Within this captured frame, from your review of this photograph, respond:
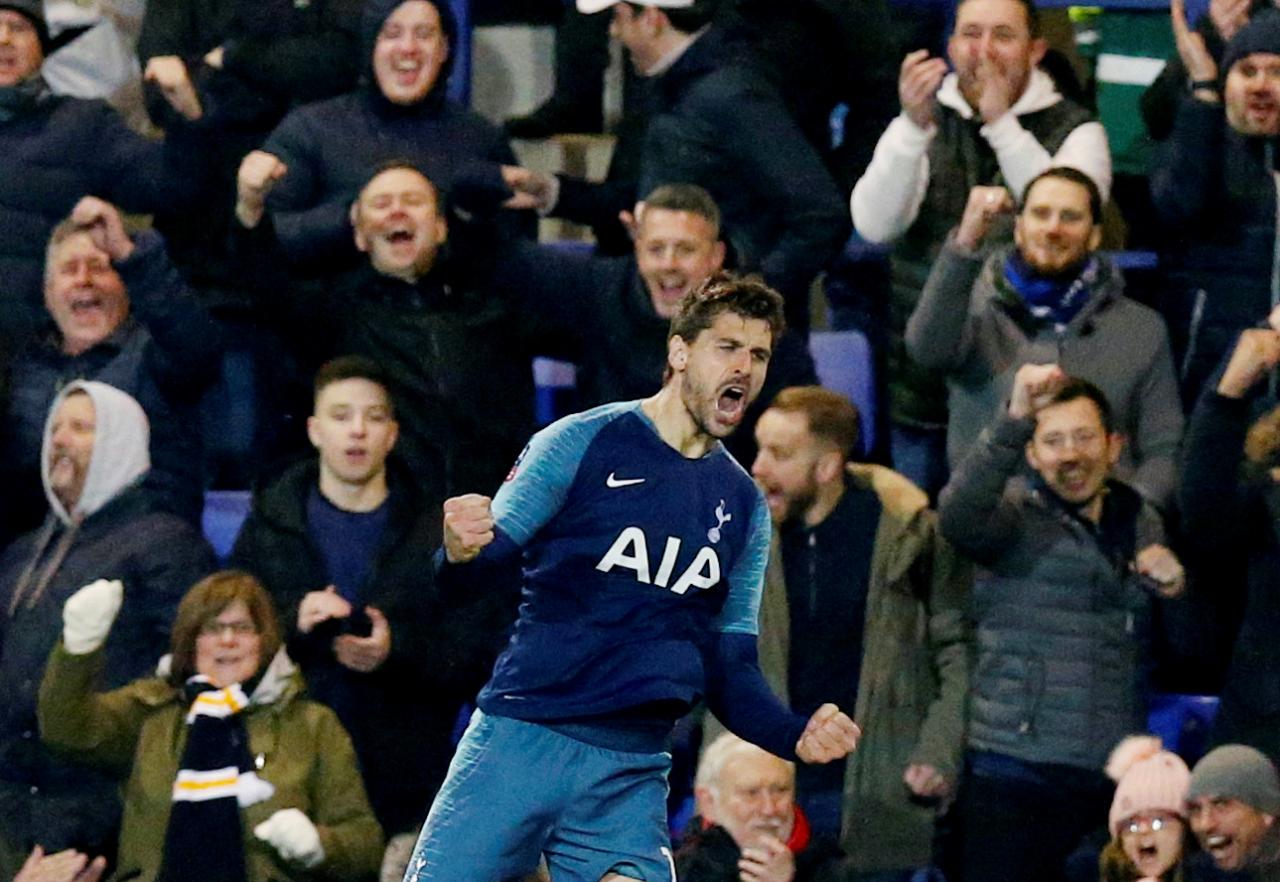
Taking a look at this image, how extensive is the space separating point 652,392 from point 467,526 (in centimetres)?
225

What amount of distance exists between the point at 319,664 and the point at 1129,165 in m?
Result: 3.05

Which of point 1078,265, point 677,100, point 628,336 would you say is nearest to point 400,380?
point 628,336

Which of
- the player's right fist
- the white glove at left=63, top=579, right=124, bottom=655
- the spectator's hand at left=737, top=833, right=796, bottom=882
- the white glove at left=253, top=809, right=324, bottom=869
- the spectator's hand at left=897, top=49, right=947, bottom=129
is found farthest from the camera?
the spectator's hand at left=897, top=49, right=947, bottom=129

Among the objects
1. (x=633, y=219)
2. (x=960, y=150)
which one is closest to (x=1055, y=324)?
(x=960, y=150)

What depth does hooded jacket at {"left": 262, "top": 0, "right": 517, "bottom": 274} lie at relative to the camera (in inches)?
313

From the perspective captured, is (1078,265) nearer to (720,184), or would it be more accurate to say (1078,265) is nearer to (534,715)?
(720,184)

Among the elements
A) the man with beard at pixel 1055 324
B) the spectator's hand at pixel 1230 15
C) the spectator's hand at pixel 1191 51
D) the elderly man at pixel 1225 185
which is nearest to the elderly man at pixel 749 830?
the man with beard at pixel 1055 324

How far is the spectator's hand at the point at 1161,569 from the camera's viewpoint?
7.07 meters

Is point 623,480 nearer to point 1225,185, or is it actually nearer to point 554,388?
point 1225,185

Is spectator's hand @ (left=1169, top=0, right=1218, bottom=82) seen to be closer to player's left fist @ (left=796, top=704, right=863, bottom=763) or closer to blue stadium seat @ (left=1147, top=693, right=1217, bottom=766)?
blue stadium seat @ (left=1147, top=693, right=1217, bottom=766)

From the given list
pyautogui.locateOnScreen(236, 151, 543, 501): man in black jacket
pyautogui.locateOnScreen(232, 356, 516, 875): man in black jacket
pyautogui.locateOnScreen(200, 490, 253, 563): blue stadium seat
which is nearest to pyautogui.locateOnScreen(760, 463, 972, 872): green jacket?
pyautogui.locateOnScreen(232, 356, 516, 875): man in black jacket

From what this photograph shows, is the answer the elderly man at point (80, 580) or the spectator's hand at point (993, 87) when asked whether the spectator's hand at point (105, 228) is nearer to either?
the elderly man at point (80, 580)

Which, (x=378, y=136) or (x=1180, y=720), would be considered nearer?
(x=1180, y=720)

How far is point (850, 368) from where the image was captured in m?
8.16
